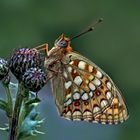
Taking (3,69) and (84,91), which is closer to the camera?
(3,69)

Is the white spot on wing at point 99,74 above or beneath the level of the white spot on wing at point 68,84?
above

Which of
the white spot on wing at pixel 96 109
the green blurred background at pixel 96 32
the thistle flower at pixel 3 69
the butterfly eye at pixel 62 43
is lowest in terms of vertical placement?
the white spot on wing at pixel 96 109

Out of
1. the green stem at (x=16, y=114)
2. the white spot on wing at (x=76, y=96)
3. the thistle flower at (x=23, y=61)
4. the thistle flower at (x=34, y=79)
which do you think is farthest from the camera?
the white spot on wing at (x=76, y=96)

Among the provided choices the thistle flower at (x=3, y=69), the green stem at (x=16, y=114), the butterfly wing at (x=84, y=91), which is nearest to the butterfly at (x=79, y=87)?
the butterfly wing at (x=84, y=91)

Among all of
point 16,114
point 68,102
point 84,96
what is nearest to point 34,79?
point 16,114

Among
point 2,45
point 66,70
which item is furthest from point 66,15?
point 66,70

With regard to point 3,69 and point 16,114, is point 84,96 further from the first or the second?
point 16,114

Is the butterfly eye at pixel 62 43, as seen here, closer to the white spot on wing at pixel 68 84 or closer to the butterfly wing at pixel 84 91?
the butterfly wing at pixel 84 91

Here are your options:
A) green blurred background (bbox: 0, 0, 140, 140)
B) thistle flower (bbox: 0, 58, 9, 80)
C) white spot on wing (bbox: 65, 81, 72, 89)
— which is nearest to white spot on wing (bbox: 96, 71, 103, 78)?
white spot on wing (bbox: 65, 81, 72, 89)
